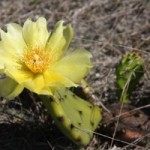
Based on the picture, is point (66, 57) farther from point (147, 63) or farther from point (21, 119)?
point (147, 63)

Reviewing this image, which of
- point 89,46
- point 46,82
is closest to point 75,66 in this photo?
point 46,82

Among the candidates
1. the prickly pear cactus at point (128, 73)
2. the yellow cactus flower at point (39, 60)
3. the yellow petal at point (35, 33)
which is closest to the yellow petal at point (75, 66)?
the yellow cactus flower at point (39, 60)

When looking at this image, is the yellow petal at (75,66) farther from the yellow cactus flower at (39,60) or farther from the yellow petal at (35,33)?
the yellow petal at (35,33)

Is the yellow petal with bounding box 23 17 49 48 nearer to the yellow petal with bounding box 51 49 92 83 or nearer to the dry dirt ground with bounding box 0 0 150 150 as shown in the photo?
the yellow petal with bounding box 51 49 92 83

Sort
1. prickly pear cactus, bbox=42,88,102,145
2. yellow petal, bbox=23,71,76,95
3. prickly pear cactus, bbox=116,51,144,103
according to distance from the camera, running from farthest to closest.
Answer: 1. prickly pear cactus, bbox=116,51,144,103
2. prickly pear cactus, bbox=42,88,102,145
3. yellow petal, bbox=23,71,76,95

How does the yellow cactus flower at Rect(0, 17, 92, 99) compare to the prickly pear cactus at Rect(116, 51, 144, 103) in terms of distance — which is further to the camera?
the prickly pear cactus at Rect(116, 51, 144, 103)

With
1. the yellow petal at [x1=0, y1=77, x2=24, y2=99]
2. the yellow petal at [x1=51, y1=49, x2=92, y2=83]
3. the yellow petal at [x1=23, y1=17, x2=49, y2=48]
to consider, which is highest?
the yellow petal at [x1=23, y1=17, x2=49, y2=48]

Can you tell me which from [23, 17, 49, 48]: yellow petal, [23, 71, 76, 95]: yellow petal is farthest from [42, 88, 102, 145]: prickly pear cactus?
[23, 17, 49, 48]: yellow petal
